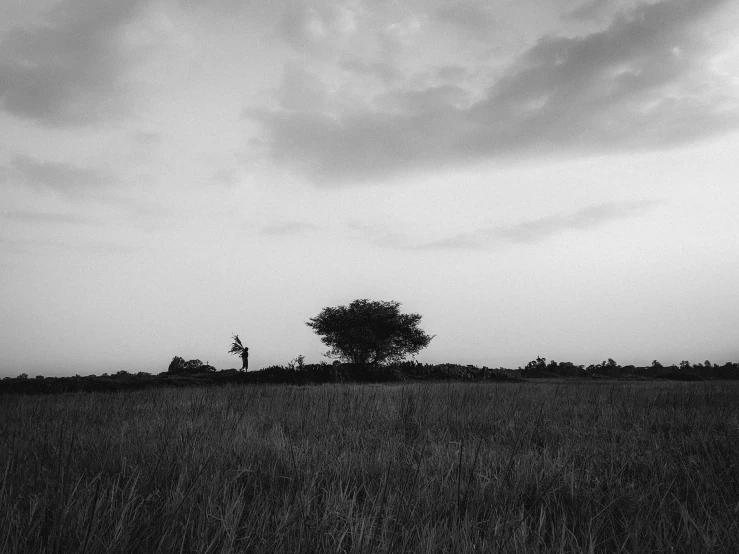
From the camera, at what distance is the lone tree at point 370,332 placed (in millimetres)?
45375

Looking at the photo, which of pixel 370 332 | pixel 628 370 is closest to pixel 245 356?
pixel 370 332

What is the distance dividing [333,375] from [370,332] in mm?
23808

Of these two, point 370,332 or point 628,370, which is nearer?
point 628,370

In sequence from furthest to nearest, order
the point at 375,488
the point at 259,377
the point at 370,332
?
the point at 370,332 < the point at 259,377 < the point at 375,488

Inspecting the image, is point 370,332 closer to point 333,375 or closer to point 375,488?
point 333,375

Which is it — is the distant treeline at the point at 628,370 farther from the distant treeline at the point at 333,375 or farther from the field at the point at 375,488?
the field at the point at 375,488

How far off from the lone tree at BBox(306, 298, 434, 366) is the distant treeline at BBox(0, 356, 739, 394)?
14824 mm

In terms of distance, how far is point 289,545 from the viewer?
1.47 meters

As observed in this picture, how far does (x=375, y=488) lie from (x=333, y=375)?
1908cm

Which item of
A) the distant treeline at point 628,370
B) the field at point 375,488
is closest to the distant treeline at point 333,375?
the distant treeline at point 628,370

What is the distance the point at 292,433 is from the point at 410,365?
24856 millimetres

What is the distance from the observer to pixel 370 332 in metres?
44.7

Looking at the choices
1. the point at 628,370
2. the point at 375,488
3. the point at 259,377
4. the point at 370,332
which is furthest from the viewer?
the point at 370,332

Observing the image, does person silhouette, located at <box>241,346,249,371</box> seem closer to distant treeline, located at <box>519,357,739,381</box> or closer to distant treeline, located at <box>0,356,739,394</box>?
distant treeline, located at <box>0,356,739,394</box>
